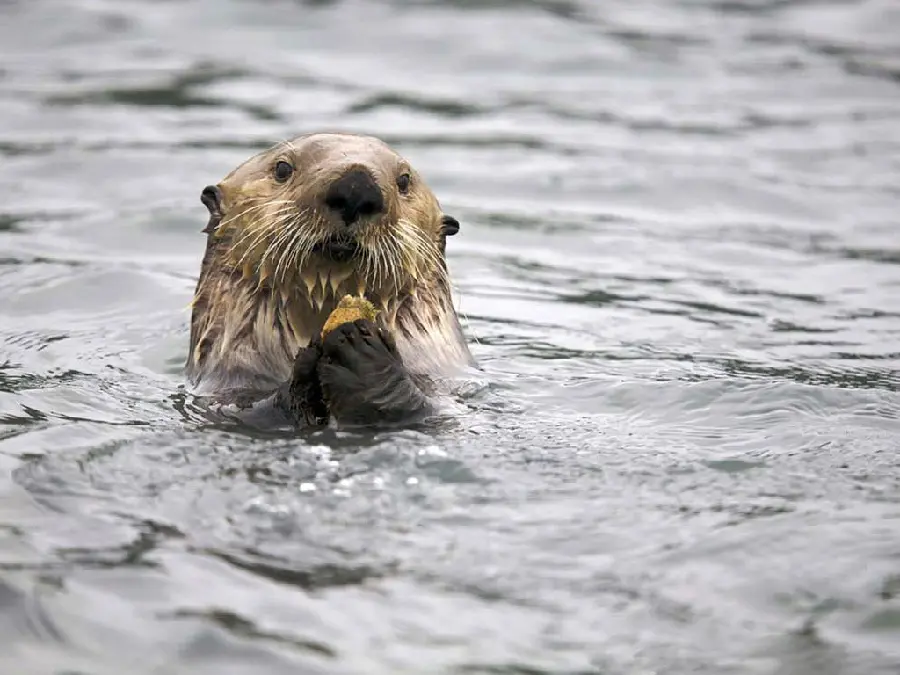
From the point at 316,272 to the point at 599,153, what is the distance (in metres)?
6.33

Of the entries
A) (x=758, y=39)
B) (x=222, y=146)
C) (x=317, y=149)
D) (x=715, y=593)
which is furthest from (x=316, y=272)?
(x=758, y=39)

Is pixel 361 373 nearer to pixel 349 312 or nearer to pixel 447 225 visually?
pixel 349 312

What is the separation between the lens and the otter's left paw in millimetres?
5008

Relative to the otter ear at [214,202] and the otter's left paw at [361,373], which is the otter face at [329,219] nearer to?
the otter ear at [214,202]

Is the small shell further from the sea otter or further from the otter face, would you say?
the otter face

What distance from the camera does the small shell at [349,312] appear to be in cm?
508

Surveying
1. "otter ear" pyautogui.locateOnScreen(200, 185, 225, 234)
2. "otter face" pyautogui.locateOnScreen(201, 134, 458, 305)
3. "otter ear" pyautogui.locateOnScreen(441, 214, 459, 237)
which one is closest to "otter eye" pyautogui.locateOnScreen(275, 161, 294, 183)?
"otter face" pyautogui.locateOnScreen(201, 134, 458, 305)

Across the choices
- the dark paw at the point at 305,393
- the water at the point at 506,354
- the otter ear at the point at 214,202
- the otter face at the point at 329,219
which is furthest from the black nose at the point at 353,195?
the otter ear at the point at 214,202

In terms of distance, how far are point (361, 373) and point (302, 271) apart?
1.70 feet

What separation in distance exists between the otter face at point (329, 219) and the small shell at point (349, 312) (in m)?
0.17

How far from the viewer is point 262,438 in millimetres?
5023

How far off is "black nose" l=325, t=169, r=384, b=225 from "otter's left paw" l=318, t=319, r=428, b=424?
1.23 feet

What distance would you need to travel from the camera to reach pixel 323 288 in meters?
5.38

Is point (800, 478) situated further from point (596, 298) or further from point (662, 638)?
point (596, 298)
